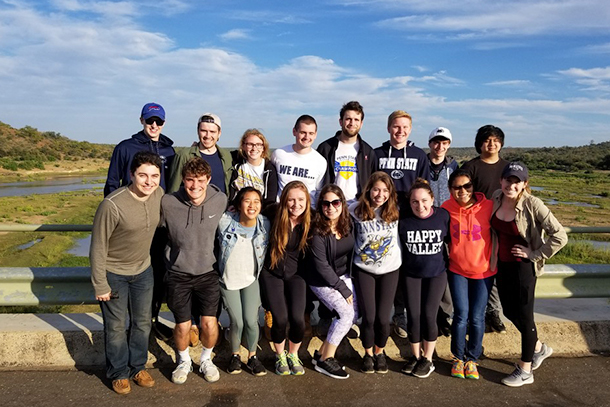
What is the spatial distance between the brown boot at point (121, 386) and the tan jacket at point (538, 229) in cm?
346

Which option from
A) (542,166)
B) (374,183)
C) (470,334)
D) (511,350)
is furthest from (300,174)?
(542,166)

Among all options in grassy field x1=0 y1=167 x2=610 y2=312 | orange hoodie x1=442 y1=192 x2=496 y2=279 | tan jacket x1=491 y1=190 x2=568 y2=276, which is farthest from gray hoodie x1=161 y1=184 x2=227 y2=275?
grassy field x1=0 y1=167 x2=610 y2=312

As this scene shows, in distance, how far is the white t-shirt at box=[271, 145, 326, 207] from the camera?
452 cm

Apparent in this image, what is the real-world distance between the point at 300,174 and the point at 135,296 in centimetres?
186

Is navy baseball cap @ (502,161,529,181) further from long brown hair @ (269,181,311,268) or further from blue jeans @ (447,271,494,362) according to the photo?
long brown hair @ (269,181,311,268)

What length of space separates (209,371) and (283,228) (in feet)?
4.42

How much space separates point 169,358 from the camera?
4.16 m

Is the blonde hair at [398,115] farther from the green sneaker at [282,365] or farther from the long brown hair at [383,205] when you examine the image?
the green sneaker at [282,365]

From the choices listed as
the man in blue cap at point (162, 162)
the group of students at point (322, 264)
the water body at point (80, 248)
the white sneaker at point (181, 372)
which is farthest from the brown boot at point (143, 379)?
the water body at point (80, 248)

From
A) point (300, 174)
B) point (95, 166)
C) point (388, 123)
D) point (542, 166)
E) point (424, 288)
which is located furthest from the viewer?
point (542, 166)

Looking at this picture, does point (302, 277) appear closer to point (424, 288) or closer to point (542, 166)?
point (424, 288)

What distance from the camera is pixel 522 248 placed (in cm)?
386

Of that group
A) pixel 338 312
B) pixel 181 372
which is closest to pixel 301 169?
pixel 338 312

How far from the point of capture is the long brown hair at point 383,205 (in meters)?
4.11
